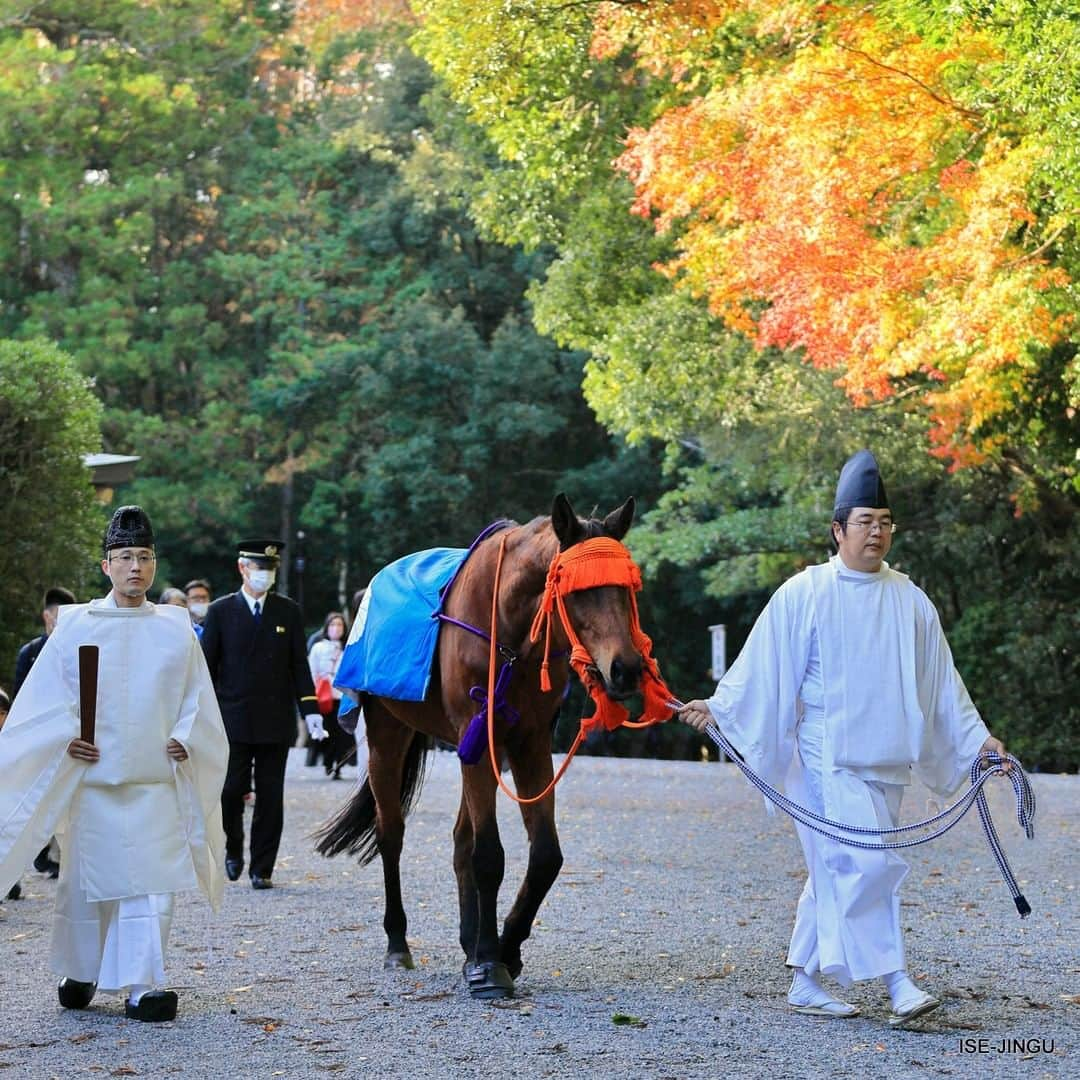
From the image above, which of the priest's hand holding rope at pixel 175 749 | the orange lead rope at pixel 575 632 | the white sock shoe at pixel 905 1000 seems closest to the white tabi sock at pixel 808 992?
the white sock shoe at pixel 905 1000

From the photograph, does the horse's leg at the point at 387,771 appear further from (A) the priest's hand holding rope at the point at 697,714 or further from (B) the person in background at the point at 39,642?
(B) the person in background at the point at 39,642

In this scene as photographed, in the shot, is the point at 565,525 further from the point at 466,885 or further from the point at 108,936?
the point at 108,936

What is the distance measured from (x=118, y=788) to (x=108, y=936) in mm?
550

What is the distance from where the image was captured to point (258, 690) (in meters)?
10.5

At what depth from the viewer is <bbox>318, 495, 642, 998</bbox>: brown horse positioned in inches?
251

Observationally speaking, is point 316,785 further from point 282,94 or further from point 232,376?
point 282,94

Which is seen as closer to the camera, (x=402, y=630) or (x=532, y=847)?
(x=532, y=847)

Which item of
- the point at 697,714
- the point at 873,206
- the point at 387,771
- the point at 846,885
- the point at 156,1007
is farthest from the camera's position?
the point at 873,206

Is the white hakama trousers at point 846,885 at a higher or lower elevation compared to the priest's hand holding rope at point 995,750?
lower

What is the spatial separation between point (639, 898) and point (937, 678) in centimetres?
377

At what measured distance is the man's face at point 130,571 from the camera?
6.65m

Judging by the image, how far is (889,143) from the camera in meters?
15.6

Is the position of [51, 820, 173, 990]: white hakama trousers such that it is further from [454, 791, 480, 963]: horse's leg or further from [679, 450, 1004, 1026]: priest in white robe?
[679, 450, 1004, 1026]: priest in white robe

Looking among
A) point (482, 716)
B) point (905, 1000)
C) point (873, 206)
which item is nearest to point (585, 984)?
point (482, 716)
